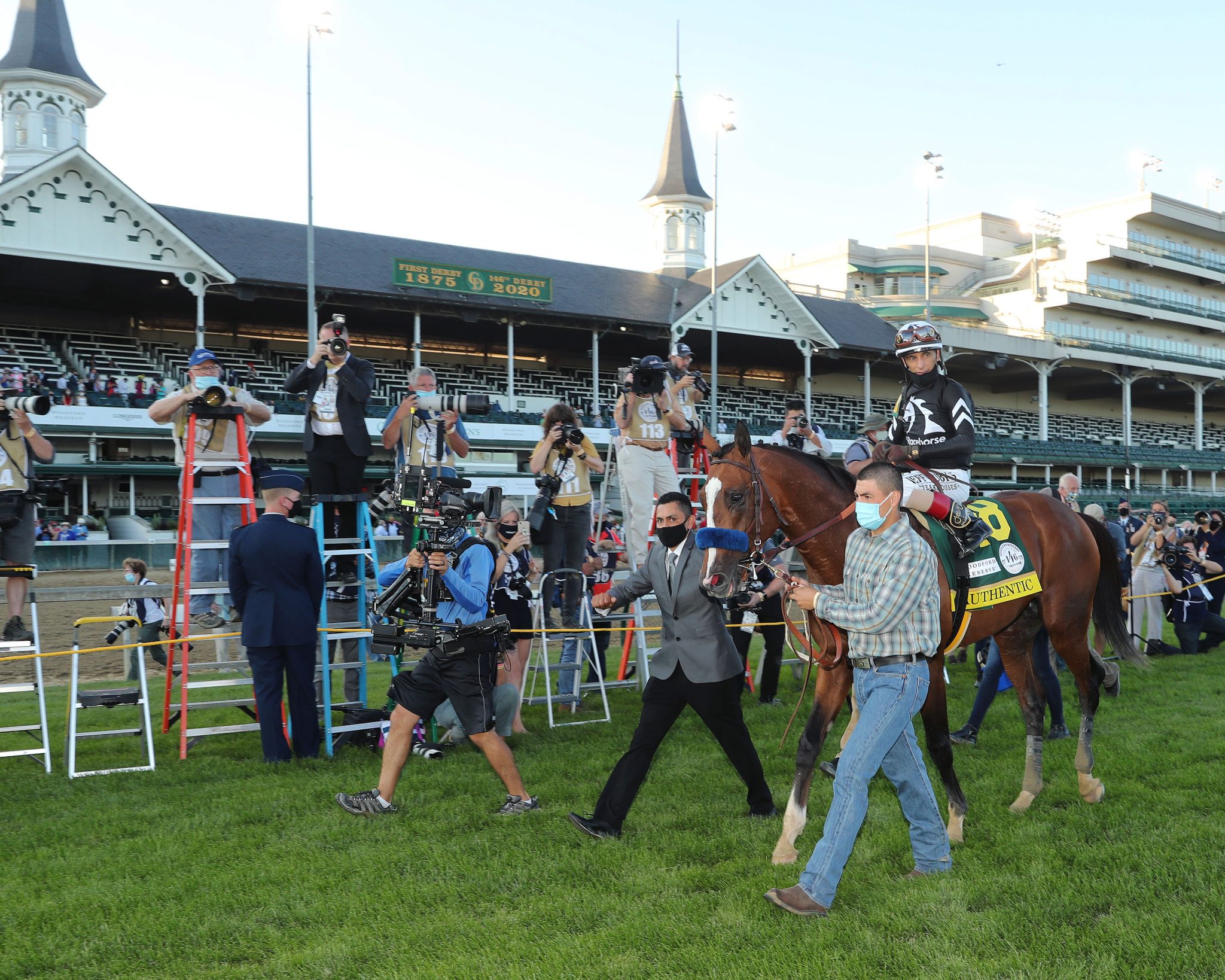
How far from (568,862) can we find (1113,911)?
264 cm

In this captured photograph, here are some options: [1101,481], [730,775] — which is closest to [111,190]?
[730,775]

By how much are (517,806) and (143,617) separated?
296 inches

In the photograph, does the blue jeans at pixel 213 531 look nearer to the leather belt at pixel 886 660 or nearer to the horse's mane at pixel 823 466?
the horse's mane at pixel 823 466

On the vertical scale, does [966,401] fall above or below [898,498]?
above

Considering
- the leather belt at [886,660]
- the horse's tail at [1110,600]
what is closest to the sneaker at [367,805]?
the leather belt at [886,660]

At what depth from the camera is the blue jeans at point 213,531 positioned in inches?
330

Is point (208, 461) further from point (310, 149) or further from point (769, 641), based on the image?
point (310, 149)

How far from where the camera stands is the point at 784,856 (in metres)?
5.14

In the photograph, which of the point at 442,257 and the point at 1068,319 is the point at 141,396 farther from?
the point at 1068,319

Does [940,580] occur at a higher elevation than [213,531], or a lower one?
lower

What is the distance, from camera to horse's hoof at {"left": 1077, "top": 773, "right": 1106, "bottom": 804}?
20.1 ft

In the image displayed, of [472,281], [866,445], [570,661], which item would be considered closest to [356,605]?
[570,661]

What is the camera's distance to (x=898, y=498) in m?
4.50

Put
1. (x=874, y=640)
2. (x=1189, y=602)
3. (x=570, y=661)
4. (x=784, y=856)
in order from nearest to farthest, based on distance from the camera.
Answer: (x=874, y=640) < (x=784, y=856) < (x=570, y=661) < (x=1189, y=602)
